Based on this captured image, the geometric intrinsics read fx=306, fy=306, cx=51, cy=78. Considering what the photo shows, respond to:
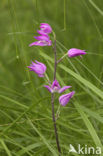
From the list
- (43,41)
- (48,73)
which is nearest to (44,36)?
(43,41)

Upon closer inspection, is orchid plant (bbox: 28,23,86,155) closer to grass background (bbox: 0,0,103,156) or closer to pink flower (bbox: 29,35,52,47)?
pink flower (bbox: 29,35,52,47)

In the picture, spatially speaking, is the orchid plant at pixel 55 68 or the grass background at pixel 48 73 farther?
the grass background at pixel 48 73

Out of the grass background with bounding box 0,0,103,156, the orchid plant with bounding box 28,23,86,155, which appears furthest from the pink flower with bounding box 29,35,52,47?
the grass background with bounding box 0,0,103,156

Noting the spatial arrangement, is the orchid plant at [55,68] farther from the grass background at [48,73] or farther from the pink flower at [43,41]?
the grass background at [48,73]

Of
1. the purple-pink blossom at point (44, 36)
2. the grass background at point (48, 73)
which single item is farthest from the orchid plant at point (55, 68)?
the grass background at point (48, 73)

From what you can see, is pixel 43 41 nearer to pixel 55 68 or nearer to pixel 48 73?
pixel 55 68

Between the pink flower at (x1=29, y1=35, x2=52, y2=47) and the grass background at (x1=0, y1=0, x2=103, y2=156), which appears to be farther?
the grass background at (x1=0, y1=0, x2=103, y2=156)

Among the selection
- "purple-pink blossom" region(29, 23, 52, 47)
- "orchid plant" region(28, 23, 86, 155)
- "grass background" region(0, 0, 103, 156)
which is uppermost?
"purple-pink blossom" region(29, 23, 52, 47)

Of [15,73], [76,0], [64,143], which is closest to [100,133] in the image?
[64,143]
